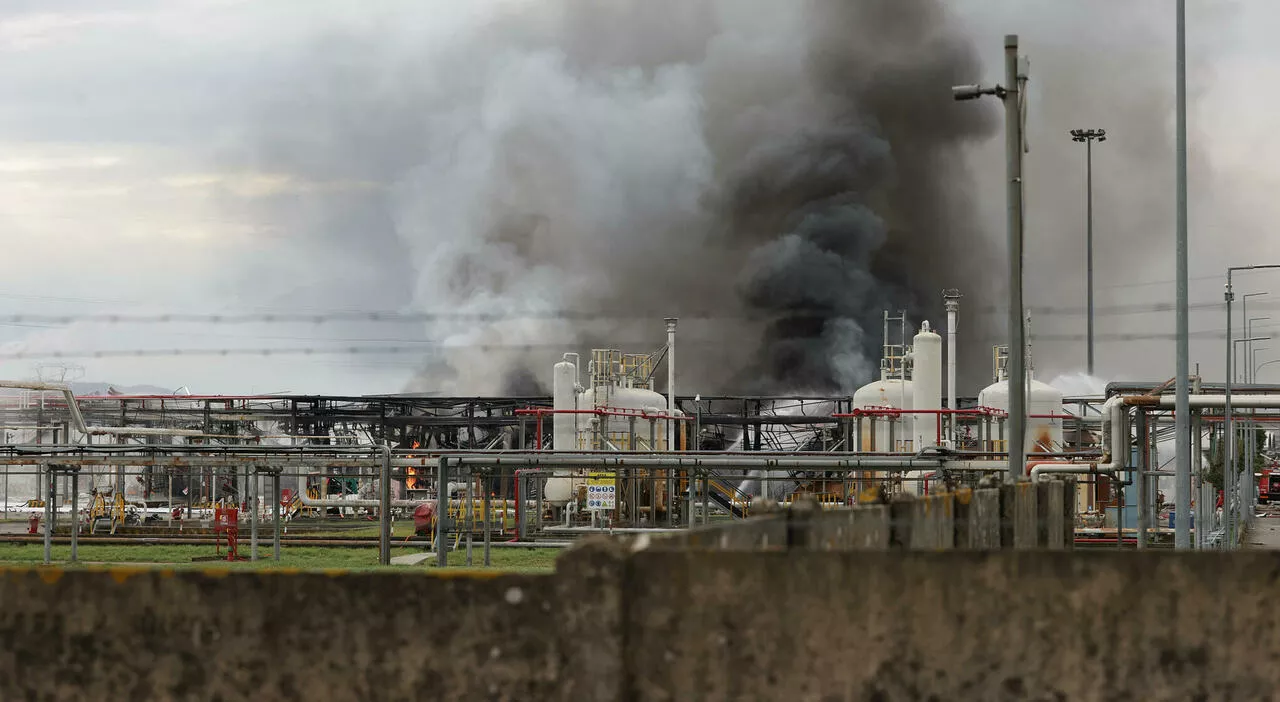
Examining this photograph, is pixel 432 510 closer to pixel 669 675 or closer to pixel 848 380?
pixel 669 675

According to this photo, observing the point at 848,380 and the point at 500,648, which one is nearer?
the point at 500,648


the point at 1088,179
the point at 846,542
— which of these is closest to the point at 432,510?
the point at 846,542

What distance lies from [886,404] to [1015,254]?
3463cm

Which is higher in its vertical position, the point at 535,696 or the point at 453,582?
the point at 453,582

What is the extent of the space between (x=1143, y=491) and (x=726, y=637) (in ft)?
71.2

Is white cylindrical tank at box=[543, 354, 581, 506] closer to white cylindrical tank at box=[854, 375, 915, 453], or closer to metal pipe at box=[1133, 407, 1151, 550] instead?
white cylindrical tank at box=[854, 375, 915, 453]

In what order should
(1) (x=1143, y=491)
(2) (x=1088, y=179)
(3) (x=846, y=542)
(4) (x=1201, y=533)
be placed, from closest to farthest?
(3) (x=846, y=542), (1) (x=1143, y=491), (4) (x=1201, y=533), (2) (x=1088, y=179)

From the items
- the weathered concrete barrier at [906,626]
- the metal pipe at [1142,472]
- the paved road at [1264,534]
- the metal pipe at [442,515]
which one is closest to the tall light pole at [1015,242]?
the metal pipe at [1142,472]

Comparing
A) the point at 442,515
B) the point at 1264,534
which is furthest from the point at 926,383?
the point at 442,515

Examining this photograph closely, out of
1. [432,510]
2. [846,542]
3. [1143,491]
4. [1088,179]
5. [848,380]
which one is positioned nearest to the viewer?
[846,542]

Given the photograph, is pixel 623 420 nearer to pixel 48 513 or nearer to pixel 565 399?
pixel 565 399

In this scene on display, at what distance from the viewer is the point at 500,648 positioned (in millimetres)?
4191

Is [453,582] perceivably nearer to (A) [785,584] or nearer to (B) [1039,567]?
(A) [785,584]

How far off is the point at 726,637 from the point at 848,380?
8448cm
